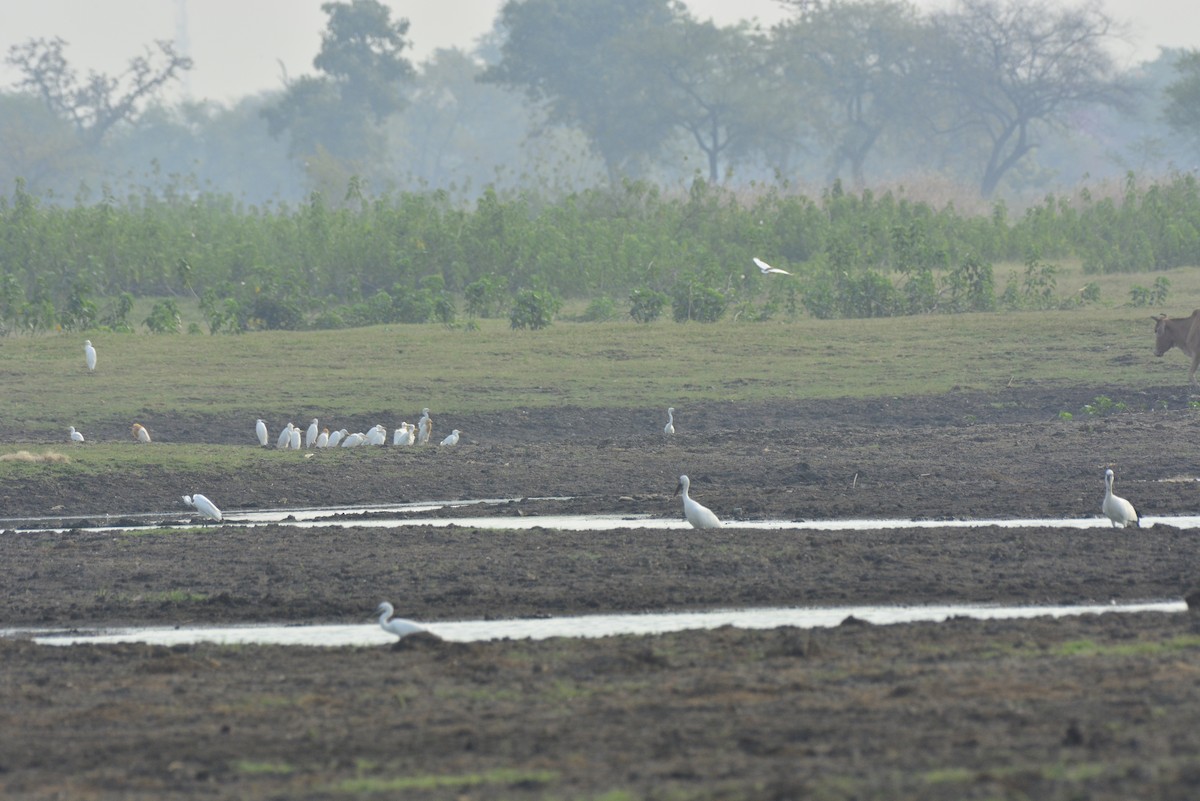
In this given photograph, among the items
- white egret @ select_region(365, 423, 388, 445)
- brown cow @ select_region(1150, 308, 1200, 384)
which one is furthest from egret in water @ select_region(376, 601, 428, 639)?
brown cow @ select_region(1150, 308, 1200, 384)

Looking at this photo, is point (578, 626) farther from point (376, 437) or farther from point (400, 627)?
point (376, 437)

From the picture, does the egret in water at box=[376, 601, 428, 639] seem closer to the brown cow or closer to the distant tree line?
the brown cow

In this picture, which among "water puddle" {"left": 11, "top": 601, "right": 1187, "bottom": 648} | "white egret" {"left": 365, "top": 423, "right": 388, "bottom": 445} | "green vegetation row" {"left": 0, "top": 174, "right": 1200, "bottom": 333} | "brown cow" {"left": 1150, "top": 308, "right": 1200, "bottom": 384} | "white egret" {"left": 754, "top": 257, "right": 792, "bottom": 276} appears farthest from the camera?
"green vegetation row" {"left": 0, "top": 174, "right": 1200, "bottom": 333}

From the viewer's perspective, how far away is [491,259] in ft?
113

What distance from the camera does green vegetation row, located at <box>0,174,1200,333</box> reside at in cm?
3006

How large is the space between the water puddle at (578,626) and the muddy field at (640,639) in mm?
Answer: 288

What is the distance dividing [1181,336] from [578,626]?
1525 centimetres

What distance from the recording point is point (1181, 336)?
2400cm

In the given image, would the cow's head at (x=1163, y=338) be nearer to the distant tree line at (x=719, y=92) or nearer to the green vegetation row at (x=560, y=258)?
the green vegetation row at (x=560, y=258)

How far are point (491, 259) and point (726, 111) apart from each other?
A: 30.1 metres

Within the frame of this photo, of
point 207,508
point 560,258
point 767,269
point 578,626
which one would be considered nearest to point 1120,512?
point 578,626

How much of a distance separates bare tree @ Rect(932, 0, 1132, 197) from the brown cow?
40.0 meters

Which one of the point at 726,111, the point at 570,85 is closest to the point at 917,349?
the point at 726,111

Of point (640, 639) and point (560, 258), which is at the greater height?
point (560, 258)
